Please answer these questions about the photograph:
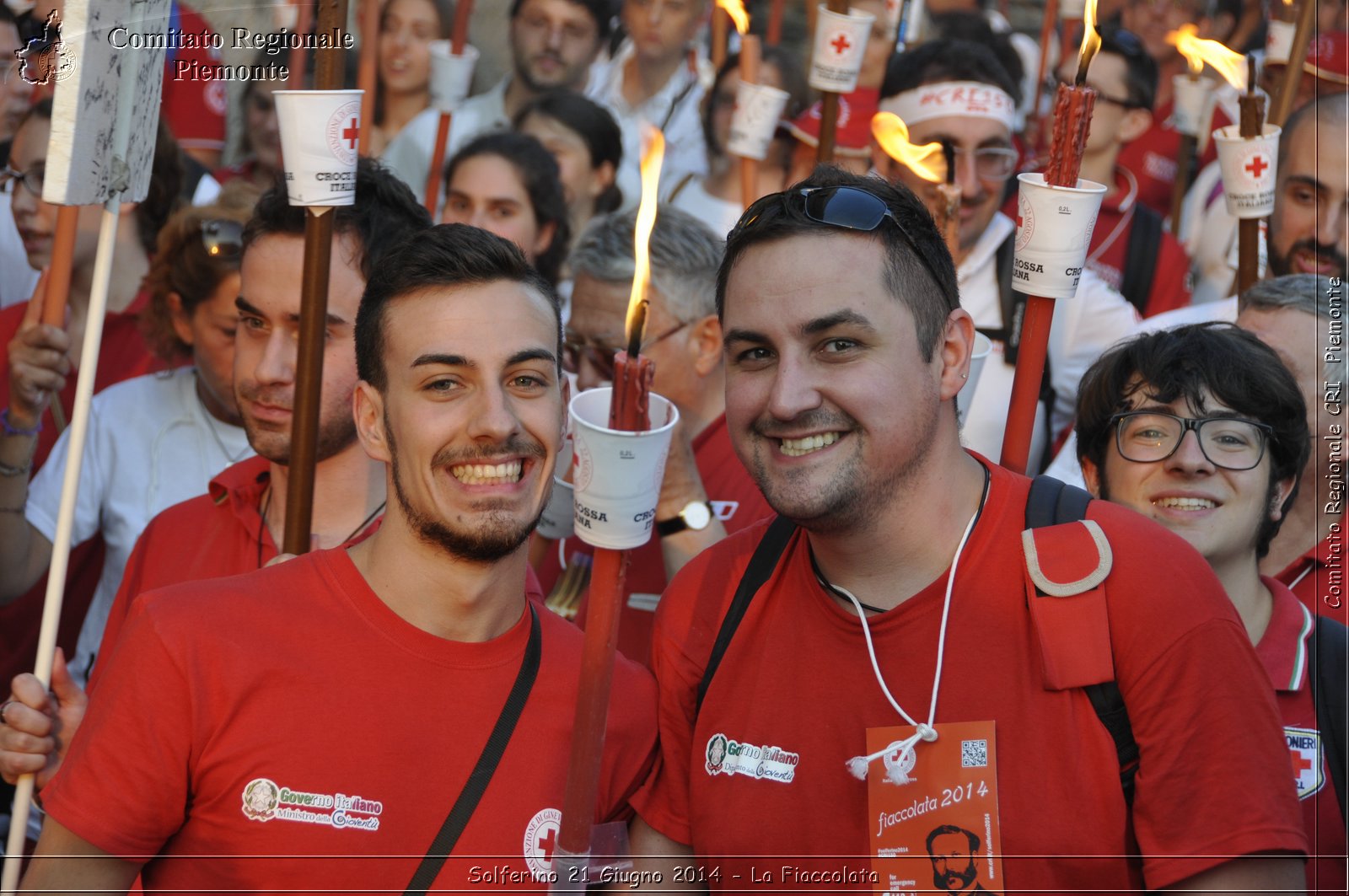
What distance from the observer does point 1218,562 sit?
3.19 meters

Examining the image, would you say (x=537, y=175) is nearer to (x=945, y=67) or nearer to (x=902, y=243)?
(x=945, y=67)

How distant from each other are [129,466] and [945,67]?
3143 mm

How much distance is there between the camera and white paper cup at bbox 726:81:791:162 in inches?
202

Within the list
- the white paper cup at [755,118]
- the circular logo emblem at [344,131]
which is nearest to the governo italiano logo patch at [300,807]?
the circular logo emblem at [344,131]

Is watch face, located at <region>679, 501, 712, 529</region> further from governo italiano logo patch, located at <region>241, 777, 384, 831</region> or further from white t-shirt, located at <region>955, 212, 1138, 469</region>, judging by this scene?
governo italiano logo patch, located at <region>241, 777, 384, 831</region>

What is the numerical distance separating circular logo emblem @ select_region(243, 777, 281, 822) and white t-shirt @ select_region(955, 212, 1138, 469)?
107 inches

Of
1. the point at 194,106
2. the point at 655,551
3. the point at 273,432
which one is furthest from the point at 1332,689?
the point at 194,106

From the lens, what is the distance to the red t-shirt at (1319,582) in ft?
11.8

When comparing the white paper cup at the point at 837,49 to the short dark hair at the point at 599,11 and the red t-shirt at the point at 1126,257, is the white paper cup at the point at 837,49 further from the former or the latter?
the short dark hair at the point at 599,11

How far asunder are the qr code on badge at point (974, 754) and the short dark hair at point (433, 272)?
1174 mm

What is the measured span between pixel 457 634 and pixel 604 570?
708mm

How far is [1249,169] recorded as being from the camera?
160 inches

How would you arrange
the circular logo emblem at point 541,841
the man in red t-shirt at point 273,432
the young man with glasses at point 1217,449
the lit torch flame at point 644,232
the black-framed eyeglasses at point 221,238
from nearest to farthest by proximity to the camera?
1. the lit torch flame at point 644,232
2. the circular logo emblem at point 541,841
3. the young man with glasses at point 1217,449
4. the man in red t-shirt at point 273,432
5. the black-framed eyeglasses at point 221,238

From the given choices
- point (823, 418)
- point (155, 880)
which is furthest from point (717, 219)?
point (155, 880)
